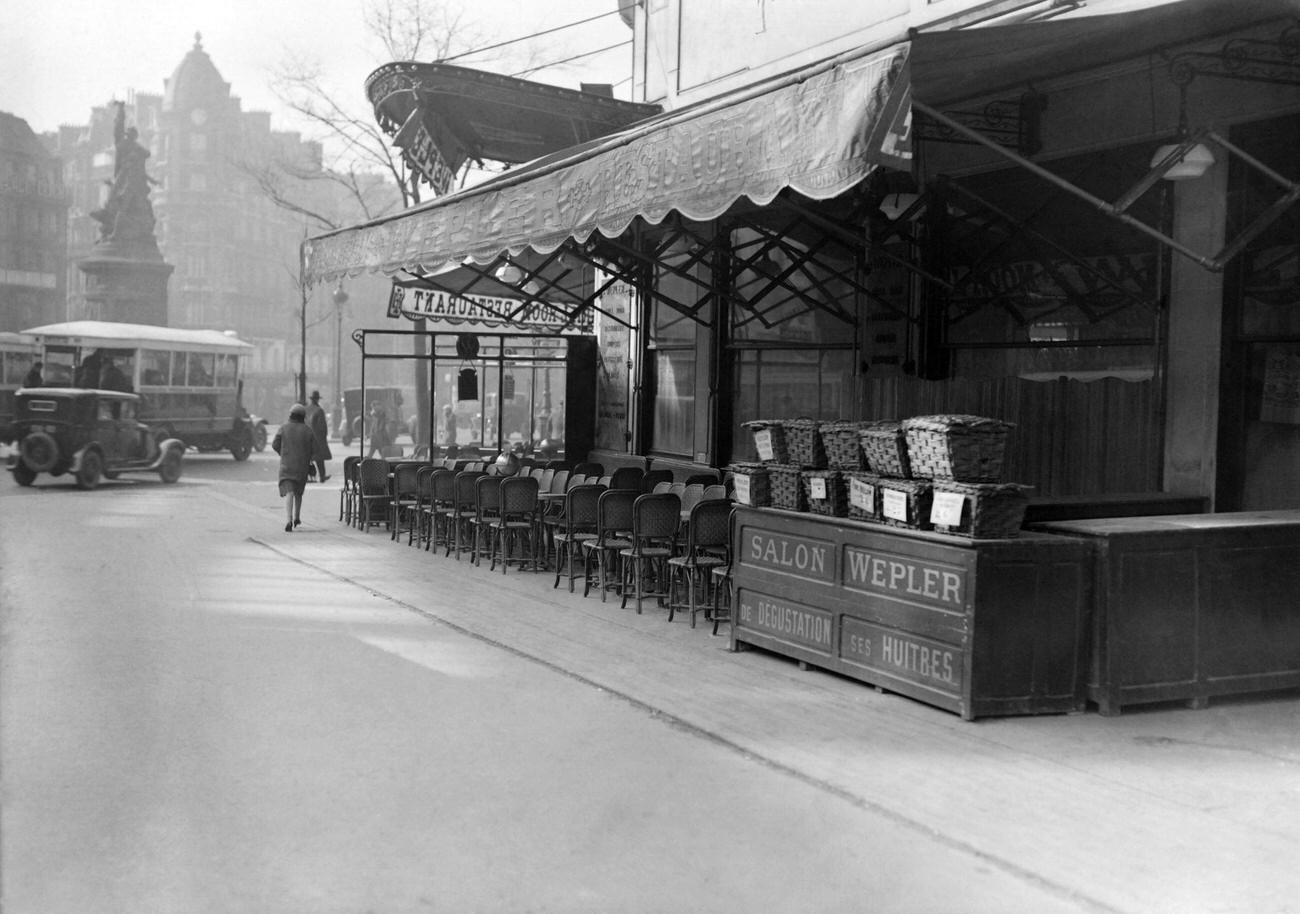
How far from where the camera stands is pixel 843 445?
849 centimetres

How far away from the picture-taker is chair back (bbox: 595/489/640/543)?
464 inches

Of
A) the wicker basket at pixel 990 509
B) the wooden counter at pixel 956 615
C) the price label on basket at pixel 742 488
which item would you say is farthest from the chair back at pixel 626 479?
the wicker basket at pixel 990 509

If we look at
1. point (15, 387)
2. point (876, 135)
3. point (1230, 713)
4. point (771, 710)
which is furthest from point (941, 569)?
point (15, 387)

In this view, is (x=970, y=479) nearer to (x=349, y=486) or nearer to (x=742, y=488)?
(x=742, y=488)

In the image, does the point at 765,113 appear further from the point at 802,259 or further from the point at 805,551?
the point at 802,259

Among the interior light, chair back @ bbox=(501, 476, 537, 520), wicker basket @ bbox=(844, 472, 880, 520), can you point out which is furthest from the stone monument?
the interior light

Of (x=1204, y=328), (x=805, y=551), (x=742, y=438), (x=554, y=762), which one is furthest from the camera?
(x=742, y=438)

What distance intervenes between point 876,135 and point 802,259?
5.76 m

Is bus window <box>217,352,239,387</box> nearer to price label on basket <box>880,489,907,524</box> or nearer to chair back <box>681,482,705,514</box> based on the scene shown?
chair back <box>681,482,705,514</box>

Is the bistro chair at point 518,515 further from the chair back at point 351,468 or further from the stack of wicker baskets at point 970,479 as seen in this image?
the stack of wicker baskets at point 970,479

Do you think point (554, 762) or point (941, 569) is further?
point (941, 569)

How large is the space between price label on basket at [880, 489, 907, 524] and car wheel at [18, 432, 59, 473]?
1963cm

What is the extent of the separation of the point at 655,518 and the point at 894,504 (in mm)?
3746

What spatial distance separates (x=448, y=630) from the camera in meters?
10.2
